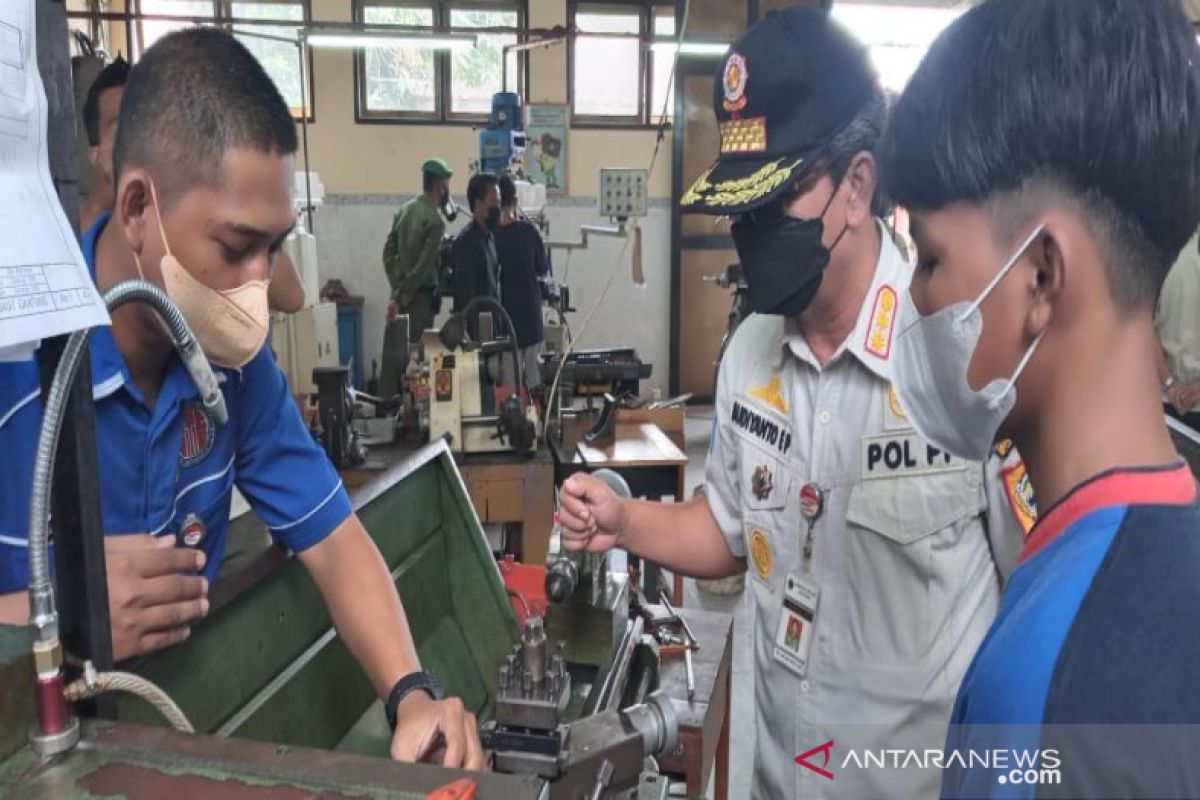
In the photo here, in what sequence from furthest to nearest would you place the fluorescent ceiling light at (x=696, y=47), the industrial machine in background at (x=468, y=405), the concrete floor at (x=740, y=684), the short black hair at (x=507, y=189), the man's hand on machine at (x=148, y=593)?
1. the short black hair at (x=507, y=189)
2. the fluorescent ceiling light at (x=696, y=47)
3. the industrial machine in background at (x=468, y=405)
4. the concrete floor at (x=740, y=684)
5. the man's hand on machine at (x=148, y=593)

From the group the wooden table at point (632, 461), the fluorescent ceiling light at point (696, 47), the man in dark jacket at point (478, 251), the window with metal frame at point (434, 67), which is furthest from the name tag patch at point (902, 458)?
the window with metal frame at point (434, 67)

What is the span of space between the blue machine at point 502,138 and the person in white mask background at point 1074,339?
13.5 feet

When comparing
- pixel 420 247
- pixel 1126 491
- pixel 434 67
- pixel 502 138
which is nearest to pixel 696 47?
pixel 502 138

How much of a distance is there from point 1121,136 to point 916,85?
0.14 meters

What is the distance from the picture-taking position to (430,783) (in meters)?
0.54

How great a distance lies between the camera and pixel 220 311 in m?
1.01

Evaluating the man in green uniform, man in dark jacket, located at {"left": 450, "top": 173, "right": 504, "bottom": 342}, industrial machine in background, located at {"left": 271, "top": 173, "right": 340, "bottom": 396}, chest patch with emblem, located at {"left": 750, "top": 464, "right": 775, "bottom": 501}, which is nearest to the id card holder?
chest patch with emblem, located at {"left": 750, "top": 464, "right": 775, "bottom": 501}

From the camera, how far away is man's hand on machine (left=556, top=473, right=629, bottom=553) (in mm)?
1269

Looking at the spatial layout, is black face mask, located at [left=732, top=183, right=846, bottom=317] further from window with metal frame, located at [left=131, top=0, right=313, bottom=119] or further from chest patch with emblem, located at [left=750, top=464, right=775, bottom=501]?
window with metal frame, located at [left=131, top=0, right=313, bottom=119]

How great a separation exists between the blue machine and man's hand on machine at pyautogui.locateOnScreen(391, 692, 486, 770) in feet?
13.0

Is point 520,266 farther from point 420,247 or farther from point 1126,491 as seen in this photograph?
point 1126,491

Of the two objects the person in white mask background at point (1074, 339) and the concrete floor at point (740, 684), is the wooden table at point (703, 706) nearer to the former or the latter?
the concrete floor at point (740, 684)

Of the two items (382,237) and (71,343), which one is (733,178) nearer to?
(71,343)

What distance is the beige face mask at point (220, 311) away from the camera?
99cm
